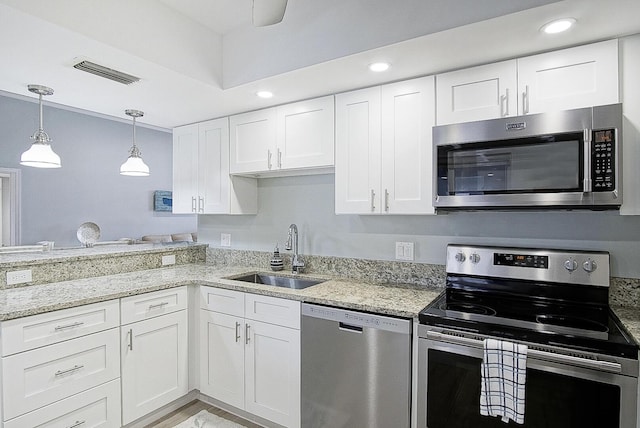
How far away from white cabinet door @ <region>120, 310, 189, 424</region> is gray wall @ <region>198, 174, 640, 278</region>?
999mm

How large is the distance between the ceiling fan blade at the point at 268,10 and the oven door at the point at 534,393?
1.55 metres

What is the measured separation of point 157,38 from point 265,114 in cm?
91

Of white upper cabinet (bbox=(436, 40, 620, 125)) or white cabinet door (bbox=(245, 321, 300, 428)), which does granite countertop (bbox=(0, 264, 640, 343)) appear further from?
white upper cabinet (bbox=(436, 40, 620, 125))

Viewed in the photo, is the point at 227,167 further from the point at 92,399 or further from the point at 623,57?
the point at 623,57

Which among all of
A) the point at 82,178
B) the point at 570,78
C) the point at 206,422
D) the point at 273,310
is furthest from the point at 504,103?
the point at 82,178

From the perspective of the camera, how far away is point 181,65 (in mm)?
2133

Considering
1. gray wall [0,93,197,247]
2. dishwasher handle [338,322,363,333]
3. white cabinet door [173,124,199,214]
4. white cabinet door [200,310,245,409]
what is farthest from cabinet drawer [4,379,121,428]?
gray wall [0,93,197,247]

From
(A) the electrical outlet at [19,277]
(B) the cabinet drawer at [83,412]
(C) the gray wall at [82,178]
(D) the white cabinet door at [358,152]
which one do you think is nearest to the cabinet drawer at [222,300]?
(B) the cabinet drawer at [83,412]

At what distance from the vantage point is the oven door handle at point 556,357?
1310 millimetres

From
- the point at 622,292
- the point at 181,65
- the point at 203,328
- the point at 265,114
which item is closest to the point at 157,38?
the point at 181,65

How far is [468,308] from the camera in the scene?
1.78 meters

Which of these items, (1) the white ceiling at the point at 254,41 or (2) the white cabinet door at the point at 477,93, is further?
(2) the white cabinet door at the point at 477,93

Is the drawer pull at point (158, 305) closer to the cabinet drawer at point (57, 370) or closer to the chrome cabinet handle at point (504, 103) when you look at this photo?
the cabinet drawer at point (57, 370)

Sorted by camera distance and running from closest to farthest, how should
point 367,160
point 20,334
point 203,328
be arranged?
point 20,334, point 367,160, point 203,328
